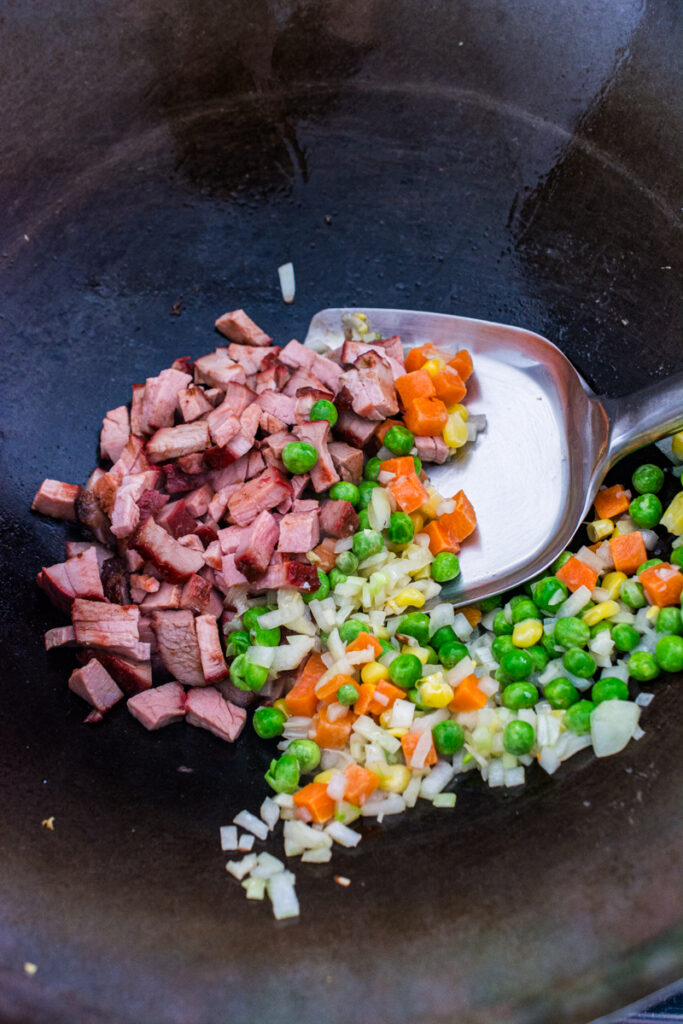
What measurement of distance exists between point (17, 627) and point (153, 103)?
2.33 meters

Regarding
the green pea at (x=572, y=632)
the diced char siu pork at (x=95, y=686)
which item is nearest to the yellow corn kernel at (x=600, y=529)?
the green pea at (x=572, y=632)

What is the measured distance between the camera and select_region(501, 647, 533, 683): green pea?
9.30 feet

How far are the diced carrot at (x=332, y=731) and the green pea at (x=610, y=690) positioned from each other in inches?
33.1

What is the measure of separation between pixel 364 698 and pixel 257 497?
0.87m

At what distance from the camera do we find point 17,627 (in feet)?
9.99

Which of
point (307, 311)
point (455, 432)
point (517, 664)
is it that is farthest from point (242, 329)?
point (517, 664)

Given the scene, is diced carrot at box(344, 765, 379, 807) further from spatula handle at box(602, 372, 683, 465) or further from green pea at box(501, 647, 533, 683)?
spatula handle at box(602, 372, 683, 465)

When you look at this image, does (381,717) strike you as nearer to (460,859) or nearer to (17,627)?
(460,859)

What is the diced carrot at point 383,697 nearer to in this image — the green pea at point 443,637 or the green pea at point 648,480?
the green pea at point 443,637

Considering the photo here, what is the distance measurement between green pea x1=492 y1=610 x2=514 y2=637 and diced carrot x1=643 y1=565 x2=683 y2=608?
1.67ft

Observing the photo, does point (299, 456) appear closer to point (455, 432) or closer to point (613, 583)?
point (455, 432)

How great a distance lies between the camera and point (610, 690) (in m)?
2.69

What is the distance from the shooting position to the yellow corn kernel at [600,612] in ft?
9.42

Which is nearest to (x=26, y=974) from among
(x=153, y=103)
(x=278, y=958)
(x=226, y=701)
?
(x=278, y=958)
